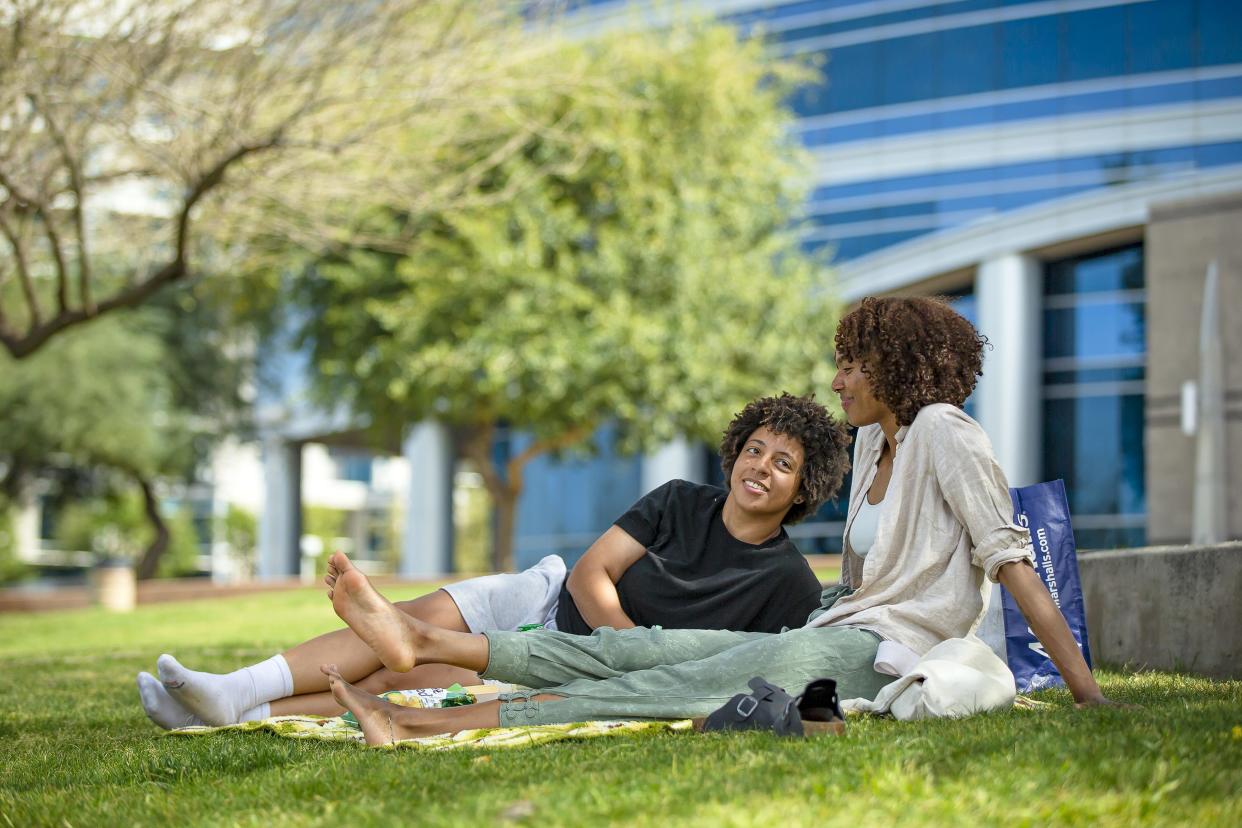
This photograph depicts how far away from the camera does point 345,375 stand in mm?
25188

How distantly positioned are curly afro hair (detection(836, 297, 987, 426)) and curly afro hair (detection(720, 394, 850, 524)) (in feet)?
1.74

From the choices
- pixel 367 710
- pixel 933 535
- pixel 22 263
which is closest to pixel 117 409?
pixel 22 263

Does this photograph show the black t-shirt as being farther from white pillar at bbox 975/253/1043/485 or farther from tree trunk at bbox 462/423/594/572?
white pillar at bbox 975/253/1043/485

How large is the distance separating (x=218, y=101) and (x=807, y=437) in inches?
325

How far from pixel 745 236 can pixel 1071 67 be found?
28.5ft

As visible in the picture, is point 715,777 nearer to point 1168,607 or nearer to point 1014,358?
point 1168,607

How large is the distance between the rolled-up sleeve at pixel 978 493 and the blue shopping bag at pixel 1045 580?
1.42 metres

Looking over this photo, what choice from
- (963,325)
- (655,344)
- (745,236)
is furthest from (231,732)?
(745,236)

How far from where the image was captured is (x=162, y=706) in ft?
17.6

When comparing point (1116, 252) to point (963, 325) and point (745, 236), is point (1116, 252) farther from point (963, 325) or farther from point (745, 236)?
point (963, 325)

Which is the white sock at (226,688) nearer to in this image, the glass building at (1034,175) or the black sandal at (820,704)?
the black sandal at (820,704)

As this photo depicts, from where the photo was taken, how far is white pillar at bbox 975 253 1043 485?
84.9 feet

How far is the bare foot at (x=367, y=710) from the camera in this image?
15.4 ft

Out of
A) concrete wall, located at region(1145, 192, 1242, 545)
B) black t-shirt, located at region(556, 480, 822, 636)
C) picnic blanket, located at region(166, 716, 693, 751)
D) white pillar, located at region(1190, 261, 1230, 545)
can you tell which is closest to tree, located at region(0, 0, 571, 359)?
concrete wall, located at region(1145, 192, 1242, 545)
